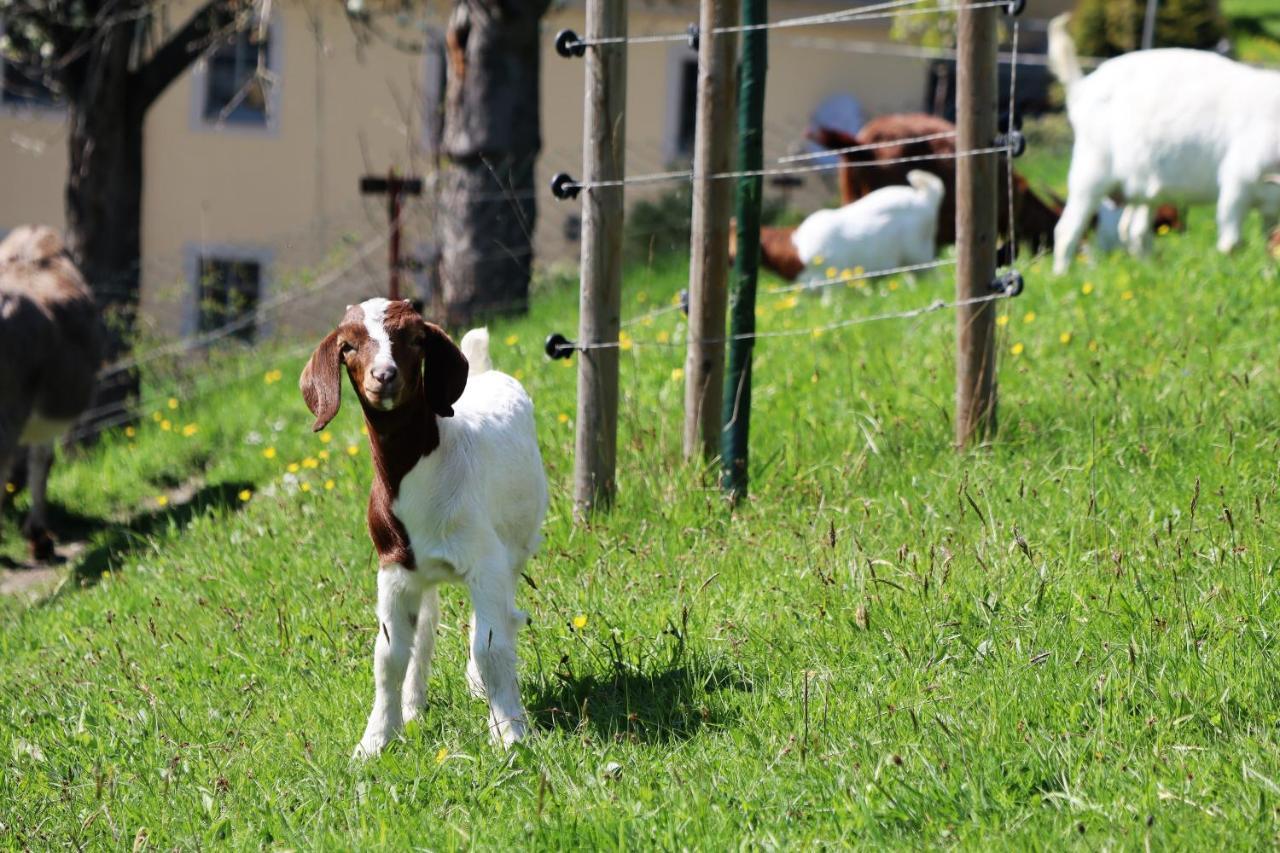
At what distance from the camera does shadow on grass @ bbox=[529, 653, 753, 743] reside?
14.0 feet

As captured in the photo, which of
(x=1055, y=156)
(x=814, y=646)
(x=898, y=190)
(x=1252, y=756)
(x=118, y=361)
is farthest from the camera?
(x=1055, y=156)

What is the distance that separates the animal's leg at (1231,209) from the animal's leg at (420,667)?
18.4 feet

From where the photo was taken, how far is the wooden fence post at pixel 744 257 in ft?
19.6

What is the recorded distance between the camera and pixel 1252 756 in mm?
3555

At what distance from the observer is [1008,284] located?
19.6 feet

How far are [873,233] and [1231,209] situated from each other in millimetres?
2686

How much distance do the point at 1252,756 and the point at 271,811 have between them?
2.46 meters

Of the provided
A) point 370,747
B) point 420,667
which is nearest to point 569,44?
point 420,667

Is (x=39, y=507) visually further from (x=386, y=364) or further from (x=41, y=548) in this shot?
(x=386, y=364)

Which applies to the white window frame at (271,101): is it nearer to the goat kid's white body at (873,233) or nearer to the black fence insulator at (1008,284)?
the goat kid's white body at (873,233)

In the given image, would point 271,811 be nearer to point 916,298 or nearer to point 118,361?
point 916,298

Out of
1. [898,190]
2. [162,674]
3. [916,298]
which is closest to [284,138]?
[898,190]

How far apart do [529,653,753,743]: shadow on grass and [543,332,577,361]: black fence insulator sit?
156 centimetres

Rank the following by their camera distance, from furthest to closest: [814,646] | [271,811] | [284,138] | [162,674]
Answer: [284,138] → [162,674] → [814,646] → [271,811]
